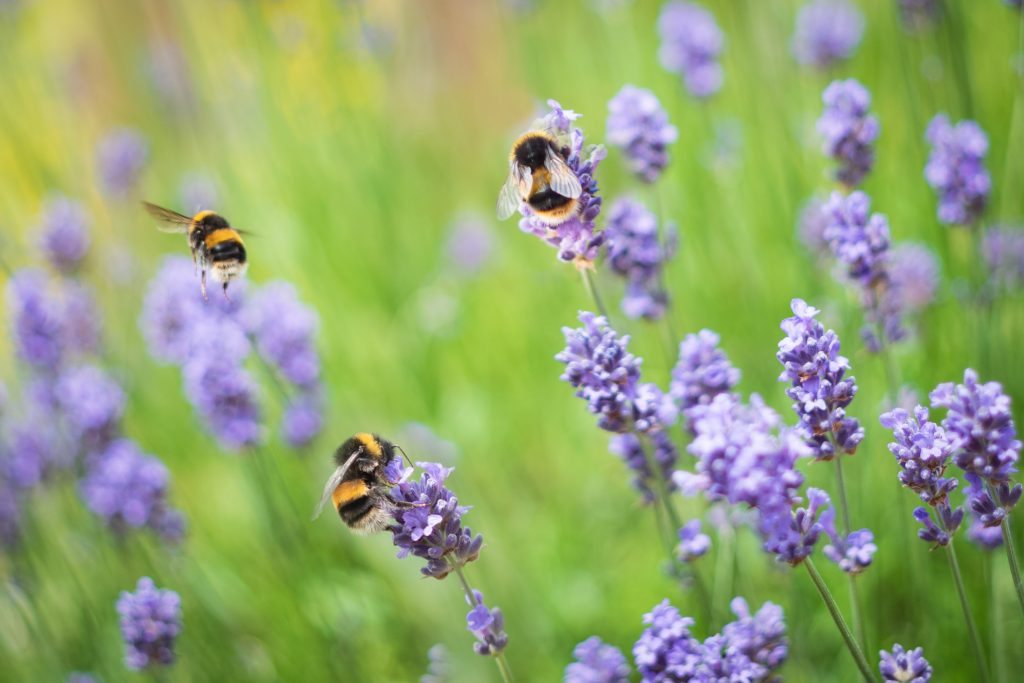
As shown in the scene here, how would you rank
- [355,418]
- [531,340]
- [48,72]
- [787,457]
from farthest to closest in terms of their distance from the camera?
[48,72] < [531,340] < [355,418] < [787,457]

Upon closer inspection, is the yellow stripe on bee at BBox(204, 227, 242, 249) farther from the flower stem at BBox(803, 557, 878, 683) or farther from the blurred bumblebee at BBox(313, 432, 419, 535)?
the flower stem at BBox(803, 557, 878, 683)

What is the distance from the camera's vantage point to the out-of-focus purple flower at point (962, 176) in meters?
2.23

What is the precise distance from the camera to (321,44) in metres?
5.39

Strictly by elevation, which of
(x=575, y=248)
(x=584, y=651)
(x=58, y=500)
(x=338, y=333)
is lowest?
(x=584, y=651)

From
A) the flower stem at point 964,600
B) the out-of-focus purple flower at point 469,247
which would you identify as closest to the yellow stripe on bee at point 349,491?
the flower stem at point 964,600

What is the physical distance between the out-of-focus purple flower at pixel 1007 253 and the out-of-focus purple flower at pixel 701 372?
4.48 ft

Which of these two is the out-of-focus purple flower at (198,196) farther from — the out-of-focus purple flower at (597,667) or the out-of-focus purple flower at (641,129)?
the out-of-focus purple flower at (597,667)

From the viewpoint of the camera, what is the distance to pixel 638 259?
2.05 meters

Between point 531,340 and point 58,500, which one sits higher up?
point 531,340

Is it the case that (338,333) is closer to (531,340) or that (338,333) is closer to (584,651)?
(531,340)

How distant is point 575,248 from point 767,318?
1.86m

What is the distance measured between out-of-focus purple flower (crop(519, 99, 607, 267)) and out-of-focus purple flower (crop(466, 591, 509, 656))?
63 cm

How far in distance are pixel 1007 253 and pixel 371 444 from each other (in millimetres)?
2001

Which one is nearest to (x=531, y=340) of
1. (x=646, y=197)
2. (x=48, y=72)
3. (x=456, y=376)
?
(x=456, y=376)
